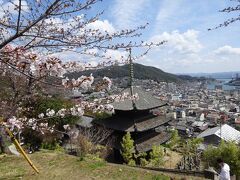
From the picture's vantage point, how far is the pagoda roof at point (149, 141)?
1896 centimetres

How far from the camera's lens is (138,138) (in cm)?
1961

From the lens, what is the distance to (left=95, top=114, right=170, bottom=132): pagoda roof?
741 inches

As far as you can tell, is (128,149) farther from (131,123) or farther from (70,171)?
(70,171)

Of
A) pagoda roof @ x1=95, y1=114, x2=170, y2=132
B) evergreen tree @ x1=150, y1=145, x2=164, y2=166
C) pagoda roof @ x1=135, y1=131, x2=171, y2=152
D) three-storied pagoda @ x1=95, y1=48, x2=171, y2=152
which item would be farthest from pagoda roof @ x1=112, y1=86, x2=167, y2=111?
evergreen tree @ x1=150, y1=145, x2=164, y2=166

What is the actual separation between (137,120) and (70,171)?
11.3 m

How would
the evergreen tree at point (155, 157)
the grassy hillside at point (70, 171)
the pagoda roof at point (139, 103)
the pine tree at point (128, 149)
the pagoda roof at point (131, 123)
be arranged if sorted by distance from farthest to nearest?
the pagoda roof at point (139, 103) → the pagoda roof at point (131, 123) → the evergreen tree at point (155, 157) → the pine tree at point (128, 149) → the grassy hillside at point (70, 171)

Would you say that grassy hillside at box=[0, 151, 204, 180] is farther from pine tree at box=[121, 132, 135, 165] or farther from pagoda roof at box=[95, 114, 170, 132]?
pagoda roof at box=[95, 114, 170, 132]

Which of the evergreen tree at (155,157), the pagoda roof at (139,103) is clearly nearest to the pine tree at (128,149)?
the evergreen tree at (155,157)

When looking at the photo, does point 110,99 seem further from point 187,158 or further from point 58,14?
point 187,158

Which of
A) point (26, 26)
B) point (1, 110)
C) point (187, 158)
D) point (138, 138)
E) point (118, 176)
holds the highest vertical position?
point (26, 26)

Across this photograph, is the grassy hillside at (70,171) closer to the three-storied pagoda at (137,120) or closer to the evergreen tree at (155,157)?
the evergreen tree at (155,157)

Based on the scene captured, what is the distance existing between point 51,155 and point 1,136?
273cm

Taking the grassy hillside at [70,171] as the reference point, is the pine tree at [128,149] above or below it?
below

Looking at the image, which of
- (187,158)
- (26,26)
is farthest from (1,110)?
(187,158)
